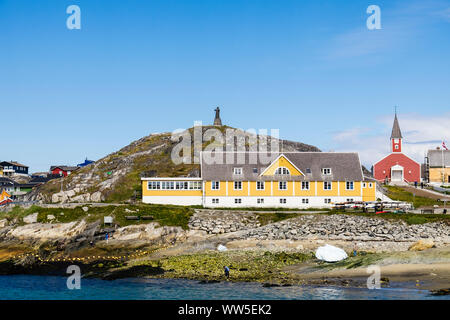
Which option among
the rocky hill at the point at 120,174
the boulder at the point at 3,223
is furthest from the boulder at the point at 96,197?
the boulder at the point at 3,223

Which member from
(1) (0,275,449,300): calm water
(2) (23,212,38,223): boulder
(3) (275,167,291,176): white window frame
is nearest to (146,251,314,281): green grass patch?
(1) (0,275,449,300): calm water

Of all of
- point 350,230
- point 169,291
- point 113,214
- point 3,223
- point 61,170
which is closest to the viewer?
point 169,291

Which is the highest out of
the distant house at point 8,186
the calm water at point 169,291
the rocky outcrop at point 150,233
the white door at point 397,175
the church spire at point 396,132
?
the church spire at point 396,132

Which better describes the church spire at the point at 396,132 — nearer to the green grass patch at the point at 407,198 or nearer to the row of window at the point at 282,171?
the green grass patch at the point at 407,198

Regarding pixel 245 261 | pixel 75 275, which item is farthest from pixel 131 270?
pixel 245 261

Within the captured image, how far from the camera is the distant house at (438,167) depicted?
10012 cm

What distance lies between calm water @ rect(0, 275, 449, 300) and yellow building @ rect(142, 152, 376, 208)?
90.5ft

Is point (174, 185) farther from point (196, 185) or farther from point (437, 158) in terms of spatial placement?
point (437, 158)

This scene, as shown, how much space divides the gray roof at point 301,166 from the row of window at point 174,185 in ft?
5.70

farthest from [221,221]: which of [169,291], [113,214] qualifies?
[169,291]

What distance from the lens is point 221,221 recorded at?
54688 millimetres

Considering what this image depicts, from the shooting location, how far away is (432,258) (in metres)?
36.9

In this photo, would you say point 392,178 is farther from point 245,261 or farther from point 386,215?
point 245,261

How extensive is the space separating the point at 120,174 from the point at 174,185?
19709mm
